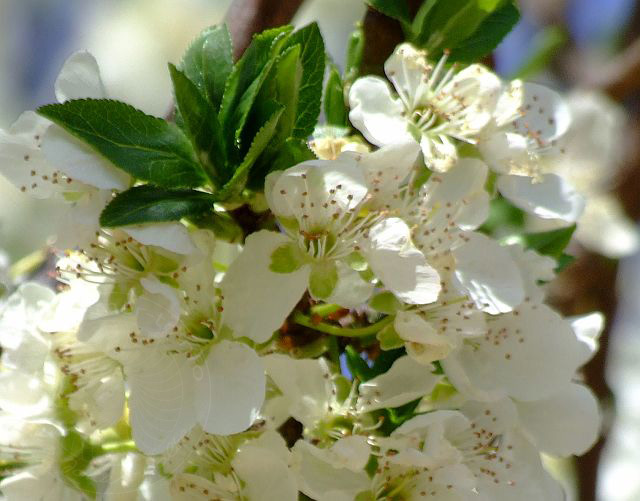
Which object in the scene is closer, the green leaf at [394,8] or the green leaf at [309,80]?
the green leaf at [309,80]

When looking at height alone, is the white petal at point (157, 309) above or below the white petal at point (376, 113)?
below

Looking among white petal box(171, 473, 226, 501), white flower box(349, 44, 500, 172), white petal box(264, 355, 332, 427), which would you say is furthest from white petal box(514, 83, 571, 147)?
white petal box(171, 473, 226, 501)

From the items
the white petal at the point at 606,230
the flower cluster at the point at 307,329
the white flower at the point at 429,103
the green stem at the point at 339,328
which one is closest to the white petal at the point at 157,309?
the flower cluster at the point at 307,329

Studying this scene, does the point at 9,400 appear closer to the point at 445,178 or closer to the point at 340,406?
the point at 340,406

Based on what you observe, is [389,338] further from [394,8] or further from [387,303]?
[394,8]

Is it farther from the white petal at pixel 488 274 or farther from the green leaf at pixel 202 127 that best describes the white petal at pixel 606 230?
the green leaf at pixel 202 127

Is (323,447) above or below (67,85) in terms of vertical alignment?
below

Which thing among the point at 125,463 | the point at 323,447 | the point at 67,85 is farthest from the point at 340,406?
the point at 67,85

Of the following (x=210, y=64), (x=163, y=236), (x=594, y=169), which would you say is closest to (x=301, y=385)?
(x=163, y=236)
